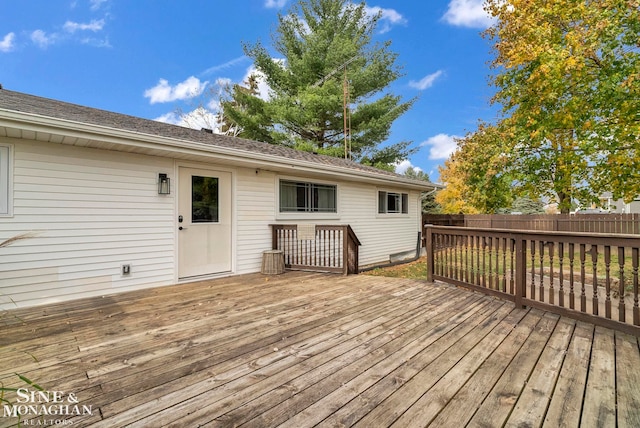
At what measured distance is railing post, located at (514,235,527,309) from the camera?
357 centimetres

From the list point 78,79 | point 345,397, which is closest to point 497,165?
point 345,397

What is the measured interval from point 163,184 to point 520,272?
518 cm

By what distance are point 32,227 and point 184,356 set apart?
122 inches

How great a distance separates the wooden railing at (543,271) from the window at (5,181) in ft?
18.8

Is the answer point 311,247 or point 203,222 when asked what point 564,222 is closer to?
point 311,247

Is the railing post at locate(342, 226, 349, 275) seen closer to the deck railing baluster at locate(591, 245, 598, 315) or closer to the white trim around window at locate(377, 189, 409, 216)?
the deck railing baluster at locate(591, 245, 598, 315)

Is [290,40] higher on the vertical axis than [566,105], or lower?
higher

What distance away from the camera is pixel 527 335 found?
9.10 ft

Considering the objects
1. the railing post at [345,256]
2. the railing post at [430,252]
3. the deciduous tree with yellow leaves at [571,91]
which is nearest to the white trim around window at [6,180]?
the railing post at [345,256]

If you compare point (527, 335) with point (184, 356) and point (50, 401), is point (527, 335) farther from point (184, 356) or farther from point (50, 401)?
point (50, 401)

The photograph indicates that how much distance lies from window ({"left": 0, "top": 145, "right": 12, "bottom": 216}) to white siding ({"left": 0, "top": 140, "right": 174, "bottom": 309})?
60mm

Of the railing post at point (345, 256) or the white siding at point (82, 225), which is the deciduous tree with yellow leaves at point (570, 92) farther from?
the white siding at point (82, 225)

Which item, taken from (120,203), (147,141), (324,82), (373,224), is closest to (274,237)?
(120,203)

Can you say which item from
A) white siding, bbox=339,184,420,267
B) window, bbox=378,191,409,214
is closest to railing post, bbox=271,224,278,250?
white siding, bbox=339,184,420,267
